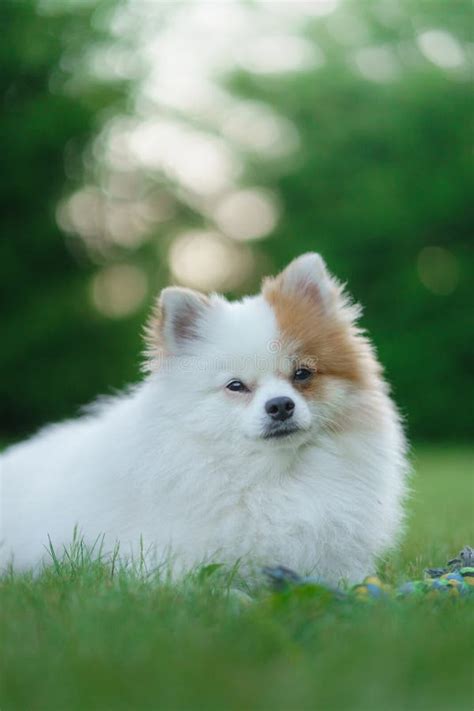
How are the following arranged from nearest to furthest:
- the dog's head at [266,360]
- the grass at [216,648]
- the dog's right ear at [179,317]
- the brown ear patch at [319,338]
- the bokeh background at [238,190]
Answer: the grass at [216,648]
the dog's head at [266,360]
the brown ear patch at [319,338]
the dog's right ear at [179,317]
the bokeh background at [238,190]

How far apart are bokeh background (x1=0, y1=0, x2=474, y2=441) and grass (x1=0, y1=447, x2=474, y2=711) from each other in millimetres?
12017

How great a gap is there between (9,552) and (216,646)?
2.04m

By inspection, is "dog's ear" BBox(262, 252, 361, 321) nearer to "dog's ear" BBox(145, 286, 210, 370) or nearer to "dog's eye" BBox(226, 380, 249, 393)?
"dog's ear" BBox(145, 286, 210, 370)

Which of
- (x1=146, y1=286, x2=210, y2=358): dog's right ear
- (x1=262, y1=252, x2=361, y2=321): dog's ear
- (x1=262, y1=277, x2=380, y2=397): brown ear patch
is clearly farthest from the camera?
(x1=262, y1=252, x2=361, y2=321): dog's ear

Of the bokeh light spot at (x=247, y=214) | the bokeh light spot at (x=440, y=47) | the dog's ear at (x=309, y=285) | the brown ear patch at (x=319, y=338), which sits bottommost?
the brown ear patch at (x=319, y=338)

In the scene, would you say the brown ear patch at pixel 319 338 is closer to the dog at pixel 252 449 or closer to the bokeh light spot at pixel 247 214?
the dog at pixel 252 449

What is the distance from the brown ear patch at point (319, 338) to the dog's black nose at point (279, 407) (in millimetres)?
182

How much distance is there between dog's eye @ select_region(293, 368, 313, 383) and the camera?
3.66 meters

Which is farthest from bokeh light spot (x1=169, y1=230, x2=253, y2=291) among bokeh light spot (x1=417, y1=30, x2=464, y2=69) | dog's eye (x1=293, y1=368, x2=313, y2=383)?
dog's eye (x1=293, y1=368, x2=313, y2=383)

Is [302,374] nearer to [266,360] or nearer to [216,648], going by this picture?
[266,360]

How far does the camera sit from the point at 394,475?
13.0 feet

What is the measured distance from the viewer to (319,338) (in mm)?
3771

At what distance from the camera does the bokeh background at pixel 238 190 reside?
1496cm

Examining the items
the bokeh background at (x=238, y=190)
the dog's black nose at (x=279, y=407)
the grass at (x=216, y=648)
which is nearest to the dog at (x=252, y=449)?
the dog's black nose at (x=279, y=407)
